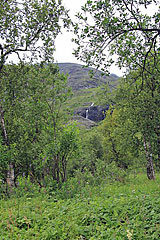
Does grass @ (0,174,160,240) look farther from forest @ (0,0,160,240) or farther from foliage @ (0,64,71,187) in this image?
foliage @ (0,64,71,187)

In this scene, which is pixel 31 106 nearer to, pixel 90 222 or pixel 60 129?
pixel 60 129

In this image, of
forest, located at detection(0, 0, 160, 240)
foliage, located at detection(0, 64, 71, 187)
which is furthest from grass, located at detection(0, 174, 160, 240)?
foliage, located at detection(0, 64, 71, 187)

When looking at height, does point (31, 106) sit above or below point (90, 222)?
above

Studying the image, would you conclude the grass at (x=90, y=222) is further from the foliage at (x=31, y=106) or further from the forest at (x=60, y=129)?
the foliage at (x=31, y=106)

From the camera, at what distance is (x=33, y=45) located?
11.3 m

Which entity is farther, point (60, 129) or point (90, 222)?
point (60, 129)

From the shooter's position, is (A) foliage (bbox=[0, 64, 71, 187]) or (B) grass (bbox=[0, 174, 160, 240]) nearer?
(B) grass (bbox=[0, 174, 160, 240])

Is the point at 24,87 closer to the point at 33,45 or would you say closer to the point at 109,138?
the point at 33,45

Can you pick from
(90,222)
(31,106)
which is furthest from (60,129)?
(90,222)

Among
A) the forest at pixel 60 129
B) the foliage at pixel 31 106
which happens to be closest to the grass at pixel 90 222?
the forest at pixel 60 129

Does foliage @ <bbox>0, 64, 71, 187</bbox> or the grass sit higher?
foliage @ <bbox>0, 64, 71, 187</bbox>

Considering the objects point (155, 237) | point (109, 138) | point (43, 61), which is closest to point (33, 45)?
point (43, 61)

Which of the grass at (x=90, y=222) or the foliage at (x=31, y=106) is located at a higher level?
the foliage at (x=31, y=106)

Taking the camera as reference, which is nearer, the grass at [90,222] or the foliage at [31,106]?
the grass at [90,222]
